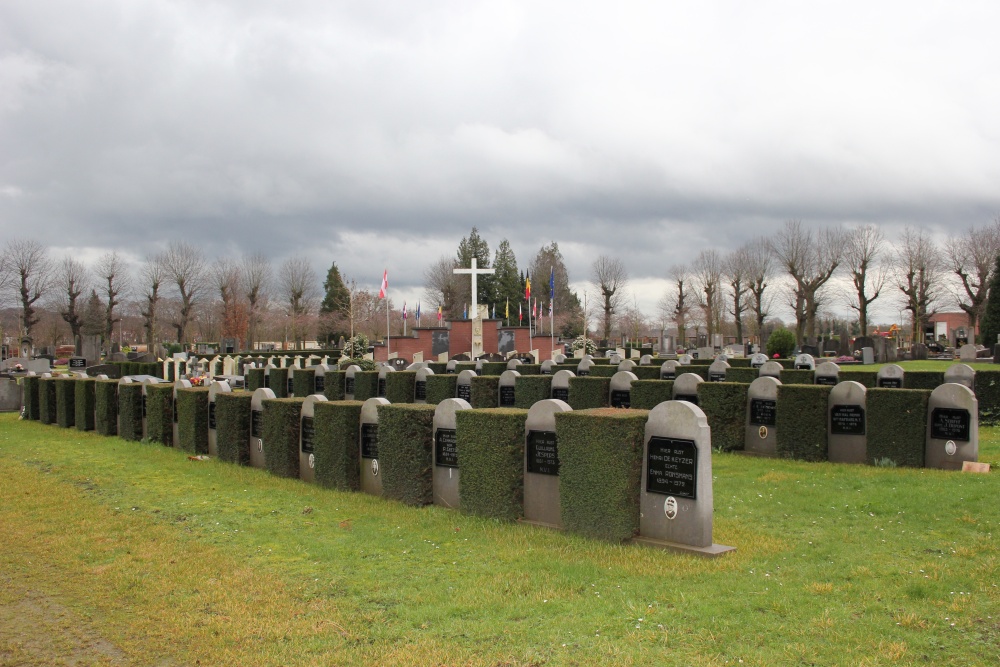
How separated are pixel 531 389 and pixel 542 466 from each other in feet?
27.0

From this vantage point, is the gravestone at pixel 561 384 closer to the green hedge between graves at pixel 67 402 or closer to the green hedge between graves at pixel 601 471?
the green hedge between graves at pixel 601 471

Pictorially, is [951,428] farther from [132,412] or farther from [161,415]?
[132,412]

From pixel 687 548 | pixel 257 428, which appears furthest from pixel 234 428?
pixel 687 548

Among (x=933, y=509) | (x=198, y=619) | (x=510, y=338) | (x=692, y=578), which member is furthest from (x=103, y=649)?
(x=510, y=338)

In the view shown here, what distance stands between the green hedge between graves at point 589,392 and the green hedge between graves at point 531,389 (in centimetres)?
78

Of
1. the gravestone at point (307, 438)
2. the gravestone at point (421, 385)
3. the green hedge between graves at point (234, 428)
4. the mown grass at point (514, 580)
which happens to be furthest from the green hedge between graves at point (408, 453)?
the gravestone at point (421, 385)

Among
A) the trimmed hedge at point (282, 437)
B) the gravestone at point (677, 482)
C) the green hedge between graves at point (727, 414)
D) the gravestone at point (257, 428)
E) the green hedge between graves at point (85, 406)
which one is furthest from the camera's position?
the green hedge between graves at point (85, 406)

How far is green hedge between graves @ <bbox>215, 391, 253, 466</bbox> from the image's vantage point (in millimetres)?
12047

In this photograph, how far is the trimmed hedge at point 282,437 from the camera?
10.7 m

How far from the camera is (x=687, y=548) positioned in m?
6.14

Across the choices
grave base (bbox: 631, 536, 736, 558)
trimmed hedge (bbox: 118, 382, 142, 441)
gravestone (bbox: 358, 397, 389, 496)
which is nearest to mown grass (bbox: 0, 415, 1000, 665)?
grave base (bbox: 631, 536, 736, 558)

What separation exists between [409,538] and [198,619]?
229 cm

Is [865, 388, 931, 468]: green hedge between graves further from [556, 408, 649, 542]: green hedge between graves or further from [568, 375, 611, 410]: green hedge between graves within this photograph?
[556, 408, 649, 542]: green hedge between graves

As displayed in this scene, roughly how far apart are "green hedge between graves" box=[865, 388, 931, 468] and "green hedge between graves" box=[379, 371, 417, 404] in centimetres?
1103
